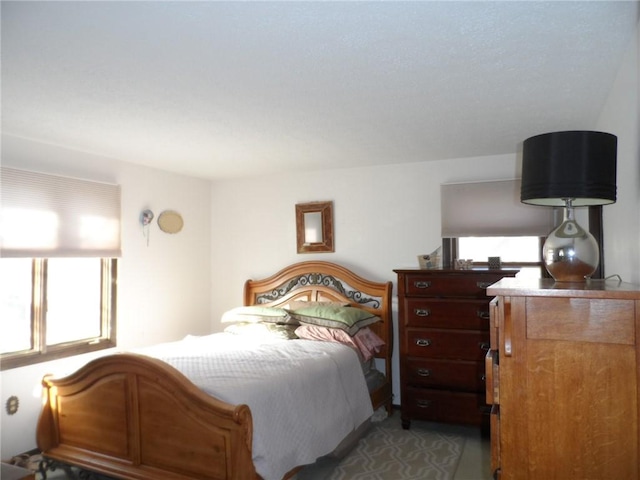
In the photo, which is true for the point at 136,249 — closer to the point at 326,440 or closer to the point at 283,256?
the point at 283,256

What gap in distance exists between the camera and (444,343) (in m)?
3.65

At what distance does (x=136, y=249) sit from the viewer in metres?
4.14

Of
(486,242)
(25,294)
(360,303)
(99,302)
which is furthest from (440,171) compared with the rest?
(25,294)

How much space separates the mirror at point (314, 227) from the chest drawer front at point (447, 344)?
127cm

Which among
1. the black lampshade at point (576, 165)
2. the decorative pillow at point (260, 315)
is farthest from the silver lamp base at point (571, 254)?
the decorative pillow at point (260, 315)

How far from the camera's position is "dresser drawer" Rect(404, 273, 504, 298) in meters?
3.57

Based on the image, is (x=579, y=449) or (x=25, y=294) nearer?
(x=579, y=449)

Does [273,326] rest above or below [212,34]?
below

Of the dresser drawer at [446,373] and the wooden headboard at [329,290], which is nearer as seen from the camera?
the dresser drawer at [446,373]

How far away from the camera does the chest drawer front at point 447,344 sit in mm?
3543

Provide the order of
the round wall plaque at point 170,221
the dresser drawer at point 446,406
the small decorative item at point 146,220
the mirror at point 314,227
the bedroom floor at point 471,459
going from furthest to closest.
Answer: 1. the mirror at point 314,227
2. the round wall plaque at point 170,221
3. the small decorative item at point 146,220
4. the dresser drawer at point 446,406
5. the bedroom floor at point 471,459

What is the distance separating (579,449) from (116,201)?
3.67 m

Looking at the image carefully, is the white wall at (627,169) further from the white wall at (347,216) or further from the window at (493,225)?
the window at (493,225)

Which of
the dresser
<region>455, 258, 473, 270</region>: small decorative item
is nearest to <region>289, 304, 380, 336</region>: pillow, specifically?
<region>455, 258, 473, 270</region>: small decorative item
